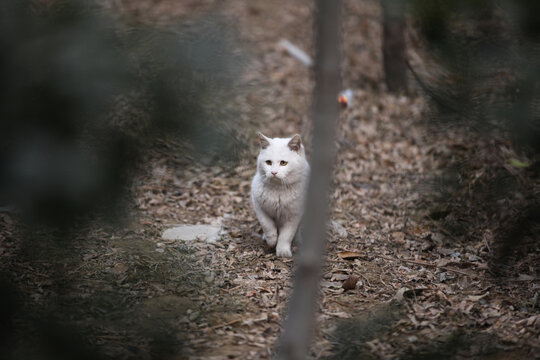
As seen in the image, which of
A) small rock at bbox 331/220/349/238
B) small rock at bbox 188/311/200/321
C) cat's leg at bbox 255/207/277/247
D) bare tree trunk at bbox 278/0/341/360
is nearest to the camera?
bare tree trunk at bbox 278/0/341/360

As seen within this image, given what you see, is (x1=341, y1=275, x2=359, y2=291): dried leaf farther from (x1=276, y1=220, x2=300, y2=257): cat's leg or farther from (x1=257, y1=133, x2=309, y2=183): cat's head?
(x1=257, y1=133, x2=309, y2=183): cat's head

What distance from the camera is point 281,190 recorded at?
5.05 m

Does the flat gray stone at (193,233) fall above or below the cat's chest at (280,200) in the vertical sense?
below

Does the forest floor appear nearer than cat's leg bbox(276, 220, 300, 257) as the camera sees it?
Yes

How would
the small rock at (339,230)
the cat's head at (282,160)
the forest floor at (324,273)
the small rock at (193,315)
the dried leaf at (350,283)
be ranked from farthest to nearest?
the small rock at (339,230) < the cat's head at (282,160) < the dried leaf at (350,283) < the small rock at (193,315) < the forest floor at (324,273)

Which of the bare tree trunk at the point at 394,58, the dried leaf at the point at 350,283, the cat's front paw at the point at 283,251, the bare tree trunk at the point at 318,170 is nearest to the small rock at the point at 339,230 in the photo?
the cat's front paw at the point at 283,251

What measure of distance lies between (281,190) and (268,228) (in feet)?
1.25

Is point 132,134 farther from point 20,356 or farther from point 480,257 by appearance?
point 480,257

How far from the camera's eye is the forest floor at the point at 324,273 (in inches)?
95.2

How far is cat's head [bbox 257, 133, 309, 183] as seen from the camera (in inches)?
194

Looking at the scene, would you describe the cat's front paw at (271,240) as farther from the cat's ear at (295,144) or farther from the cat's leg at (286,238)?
the cat's ear at (295,144)

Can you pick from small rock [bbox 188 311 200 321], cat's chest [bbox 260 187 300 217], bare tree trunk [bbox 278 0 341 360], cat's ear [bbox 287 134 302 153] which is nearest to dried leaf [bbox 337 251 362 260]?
cat's chest [bbox 260 187 300 217]

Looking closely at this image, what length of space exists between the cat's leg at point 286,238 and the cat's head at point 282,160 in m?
Result: 0.42

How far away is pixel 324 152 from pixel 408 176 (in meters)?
5.14
